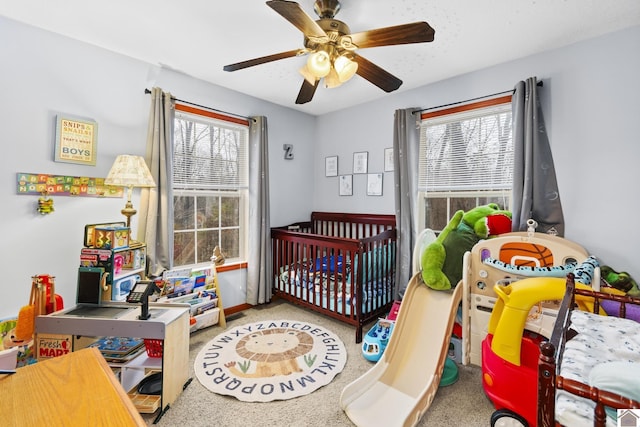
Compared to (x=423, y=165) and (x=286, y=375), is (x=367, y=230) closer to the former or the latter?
(x=423, y=165)

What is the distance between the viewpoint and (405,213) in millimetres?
2857

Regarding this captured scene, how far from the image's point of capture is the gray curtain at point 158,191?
242 centimetres

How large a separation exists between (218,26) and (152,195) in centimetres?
141

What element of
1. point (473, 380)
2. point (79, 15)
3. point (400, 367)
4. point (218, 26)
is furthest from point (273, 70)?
point (473, 380)

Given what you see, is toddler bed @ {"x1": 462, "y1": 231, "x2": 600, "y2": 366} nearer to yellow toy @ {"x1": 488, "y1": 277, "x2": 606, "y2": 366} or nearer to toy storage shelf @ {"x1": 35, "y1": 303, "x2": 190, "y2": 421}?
yellow toy @ {"x1": 488, "y1": 277, "x2": 606, "y2": 366}

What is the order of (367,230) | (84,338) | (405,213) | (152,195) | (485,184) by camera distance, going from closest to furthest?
(84,338)
(152,195)
(485,184)
(405,213)
(367,230)

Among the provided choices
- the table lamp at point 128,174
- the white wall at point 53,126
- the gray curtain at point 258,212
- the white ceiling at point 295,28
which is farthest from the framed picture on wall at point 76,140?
the gray curtain at point 258,212

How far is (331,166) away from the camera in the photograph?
3744 millimetres

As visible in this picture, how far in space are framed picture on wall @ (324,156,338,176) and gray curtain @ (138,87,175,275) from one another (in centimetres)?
189

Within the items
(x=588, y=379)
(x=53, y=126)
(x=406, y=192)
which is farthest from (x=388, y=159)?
(x=53, y=126)

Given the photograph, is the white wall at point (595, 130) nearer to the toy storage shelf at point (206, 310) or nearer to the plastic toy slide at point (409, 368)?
the plastic toy slide at point (409, 368)

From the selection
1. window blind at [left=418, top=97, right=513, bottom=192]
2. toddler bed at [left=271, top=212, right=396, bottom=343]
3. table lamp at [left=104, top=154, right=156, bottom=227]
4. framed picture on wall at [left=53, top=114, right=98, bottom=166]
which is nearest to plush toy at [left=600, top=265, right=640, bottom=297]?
window blind at [left=418, top=97, right=513, bottom=192]

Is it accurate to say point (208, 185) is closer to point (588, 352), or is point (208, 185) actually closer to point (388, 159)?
point (388, 159)

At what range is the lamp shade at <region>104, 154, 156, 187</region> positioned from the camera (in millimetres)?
2029
